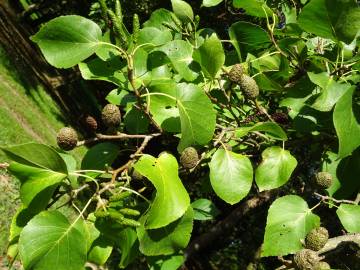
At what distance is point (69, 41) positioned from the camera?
1.71m

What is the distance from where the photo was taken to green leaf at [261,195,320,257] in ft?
5.70

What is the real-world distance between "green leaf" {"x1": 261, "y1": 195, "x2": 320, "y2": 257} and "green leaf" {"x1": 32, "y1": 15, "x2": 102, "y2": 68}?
A: 0.98m

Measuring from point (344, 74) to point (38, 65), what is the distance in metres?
12.6

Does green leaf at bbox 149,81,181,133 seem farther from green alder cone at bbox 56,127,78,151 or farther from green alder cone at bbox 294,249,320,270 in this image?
green alder cone at bbox 294,249,320,270

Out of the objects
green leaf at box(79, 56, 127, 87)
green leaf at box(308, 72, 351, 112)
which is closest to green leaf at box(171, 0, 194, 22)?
green leaf at box(79, 56, 127, 87)

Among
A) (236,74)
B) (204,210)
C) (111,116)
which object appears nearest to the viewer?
(111,116)

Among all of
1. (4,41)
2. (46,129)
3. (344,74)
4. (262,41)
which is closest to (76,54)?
(262,41)

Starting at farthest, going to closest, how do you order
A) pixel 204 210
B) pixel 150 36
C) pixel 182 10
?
pixel 204 210 < pixel 182 10 < pixel 150 36

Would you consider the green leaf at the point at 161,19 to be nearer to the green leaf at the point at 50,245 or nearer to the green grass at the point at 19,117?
the green leaf at the point at 50,245

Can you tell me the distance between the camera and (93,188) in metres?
1.71

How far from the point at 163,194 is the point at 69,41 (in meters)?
0.72

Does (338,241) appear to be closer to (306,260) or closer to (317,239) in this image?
(317,239)

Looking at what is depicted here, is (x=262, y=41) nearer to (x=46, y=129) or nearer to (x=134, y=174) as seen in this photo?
(x=134, y=174)

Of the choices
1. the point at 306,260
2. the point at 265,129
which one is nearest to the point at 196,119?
the point at 265,129
